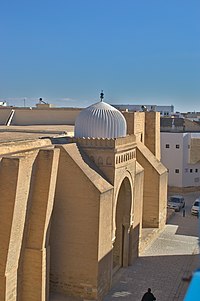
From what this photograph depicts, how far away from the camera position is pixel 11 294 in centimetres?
1050

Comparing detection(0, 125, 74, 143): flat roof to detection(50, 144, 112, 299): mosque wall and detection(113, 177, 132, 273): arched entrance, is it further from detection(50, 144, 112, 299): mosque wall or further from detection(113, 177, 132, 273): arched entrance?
detection(113, 177, 132, 273): arched entrance

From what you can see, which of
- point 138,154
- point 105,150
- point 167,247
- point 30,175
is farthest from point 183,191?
point 30,175

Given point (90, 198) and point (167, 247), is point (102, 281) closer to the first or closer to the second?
point (90, 198)

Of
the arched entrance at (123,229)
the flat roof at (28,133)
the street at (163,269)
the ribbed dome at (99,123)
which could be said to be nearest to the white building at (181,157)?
the street at (163,269)

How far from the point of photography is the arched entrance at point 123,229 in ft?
49.0

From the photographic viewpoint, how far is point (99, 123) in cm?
1372

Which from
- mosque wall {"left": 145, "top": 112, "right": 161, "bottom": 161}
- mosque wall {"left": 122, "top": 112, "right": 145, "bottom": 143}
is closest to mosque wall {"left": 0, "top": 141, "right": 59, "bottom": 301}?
mosque wall {"left": 122, "top": 112, "right": 145, "bottom": 143}

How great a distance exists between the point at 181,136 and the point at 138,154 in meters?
10.2

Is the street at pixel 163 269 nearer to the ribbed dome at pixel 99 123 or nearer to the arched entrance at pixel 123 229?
the arched entrance at pixel 123 229

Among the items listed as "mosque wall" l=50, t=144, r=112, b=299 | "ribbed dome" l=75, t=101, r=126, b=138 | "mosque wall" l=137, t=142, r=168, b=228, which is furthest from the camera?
"mosque wall" l=137, t=142, r=168, b=228

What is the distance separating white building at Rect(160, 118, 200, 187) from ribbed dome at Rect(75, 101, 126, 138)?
16.2 m

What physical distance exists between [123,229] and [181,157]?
50.7 ft

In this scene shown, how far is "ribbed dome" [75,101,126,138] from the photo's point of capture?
1372 centimetres

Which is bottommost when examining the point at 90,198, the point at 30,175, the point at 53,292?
the point at 53,292
